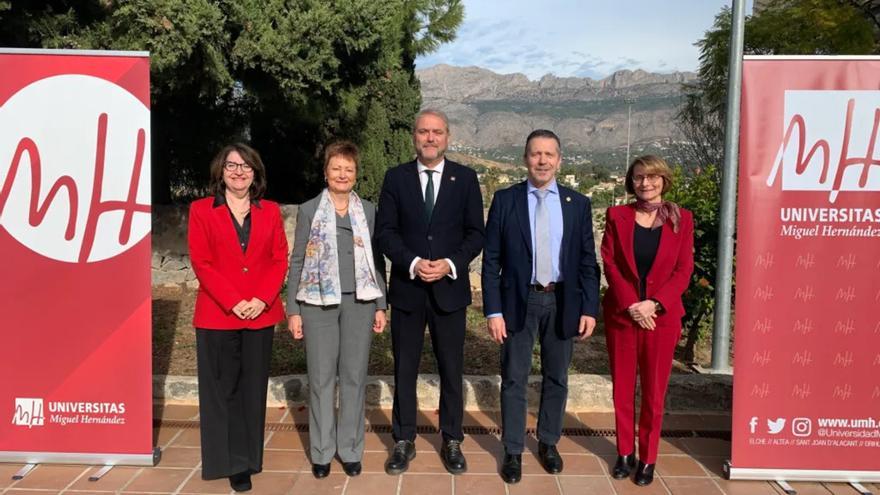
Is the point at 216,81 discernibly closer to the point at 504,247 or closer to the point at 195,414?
the point at 195,414

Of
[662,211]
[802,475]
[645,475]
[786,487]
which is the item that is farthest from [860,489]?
[662,211]

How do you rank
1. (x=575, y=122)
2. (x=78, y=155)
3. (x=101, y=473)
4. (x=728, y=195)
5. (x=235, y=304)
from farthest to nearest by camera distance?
(x=575, y=122)
(x=728, y=195)
(x=101, y=473)
(x=78, y=155)
(x=235, y=304)

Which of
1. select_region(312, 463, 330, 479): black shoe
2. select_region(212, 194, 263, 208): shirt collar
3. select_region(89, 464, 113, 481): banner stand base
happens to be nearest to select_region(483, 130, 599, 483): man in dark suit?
select_region(312, 463, 330, 479): black shoe

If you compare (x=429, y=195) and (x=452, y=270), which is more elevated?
(x=429, y=195)

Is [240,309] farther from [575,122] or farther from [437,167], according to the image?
[575,122]

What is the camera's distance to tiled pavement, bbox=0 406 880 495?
335cm

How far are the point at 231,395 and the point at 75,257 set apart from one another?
1.14m

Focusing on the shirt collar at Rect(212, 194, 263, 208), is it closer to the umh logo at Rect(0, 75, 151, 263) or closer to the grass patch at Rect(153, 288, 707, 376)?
the umh logo at Rect(0, 75, 151, 263)

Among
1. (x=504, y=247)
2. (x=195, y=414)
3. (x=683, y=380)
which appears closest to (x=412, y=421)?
(x=504, y=247)

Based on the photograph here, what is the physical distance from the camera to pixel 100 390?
3.56 metres

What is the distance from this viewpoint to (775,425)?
11.4 ft

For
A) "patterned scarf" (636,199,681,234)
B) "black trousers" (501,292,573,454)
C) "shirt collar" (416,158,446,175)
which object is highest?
"shirt collar" (416,158,446,175)

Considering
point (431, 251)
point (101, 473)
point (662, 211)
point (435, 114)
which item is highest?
point (435, 114)

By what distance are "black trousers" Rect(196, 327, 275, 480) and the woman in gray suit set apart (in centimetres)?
25
